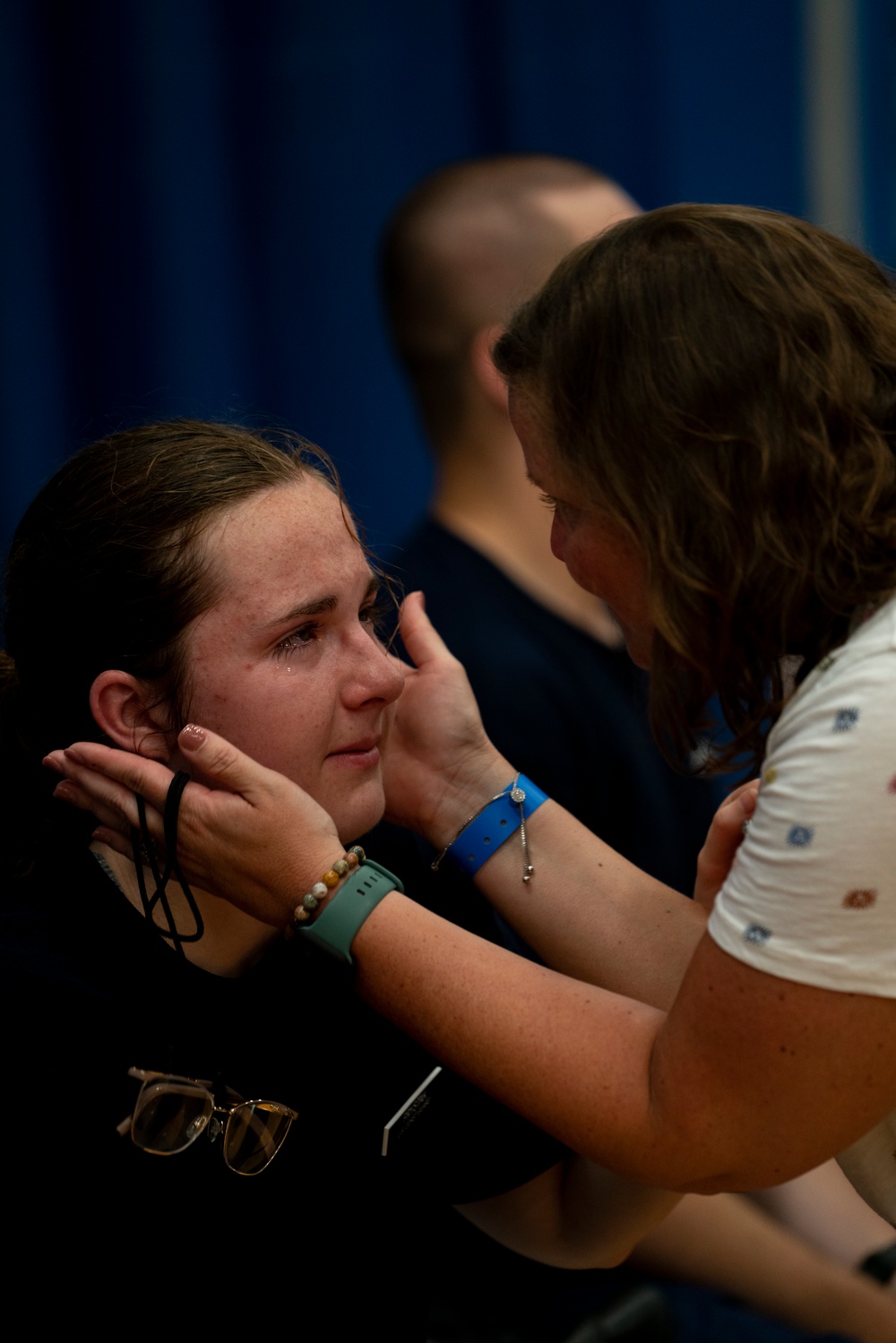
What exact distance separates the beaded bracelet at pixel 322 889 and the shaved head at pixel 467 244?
50.7 inches

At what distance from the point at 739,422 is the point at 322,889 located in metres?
0.49

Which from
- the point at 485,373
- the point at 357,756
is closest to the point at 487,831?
the point at 357,756

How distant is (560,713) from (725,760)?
28.8 inches

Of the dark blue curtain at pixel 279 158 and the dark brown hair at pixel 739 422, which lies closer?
the dark brown hair at pixel 739 422

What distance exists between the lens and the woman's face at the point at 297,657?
131 centimetres

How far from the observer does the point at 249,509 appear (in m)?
1.35

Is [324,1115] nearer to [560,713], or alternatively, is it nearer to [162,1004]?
[162,1004]

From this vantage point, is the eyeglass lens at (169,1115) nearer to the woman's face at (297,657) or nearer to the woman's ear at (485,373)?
the woman's face at (297,657)

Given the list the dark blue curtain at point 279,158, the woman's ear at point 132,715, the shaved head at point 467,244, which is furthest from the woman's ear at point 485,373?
the woman's ear at point 132,715

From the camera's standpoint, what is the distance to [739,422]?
1.03 m

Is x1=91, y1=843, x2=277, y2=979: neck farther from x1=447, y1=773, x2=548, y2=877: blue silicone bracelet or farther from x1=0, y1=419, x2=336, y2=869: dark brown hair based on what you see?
x1=447, y1=773, x2=548, y2=877: blue silicone bracelet

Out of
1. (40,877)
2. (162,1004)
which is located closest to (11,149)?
(40,877)

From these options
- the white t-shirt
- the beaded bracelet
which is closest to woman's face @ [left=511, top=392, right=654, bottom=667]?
the white t-shirt

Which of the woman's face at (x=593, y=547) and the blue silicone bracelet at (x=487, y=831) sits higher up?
the woman's face at (x=593, y=547)
